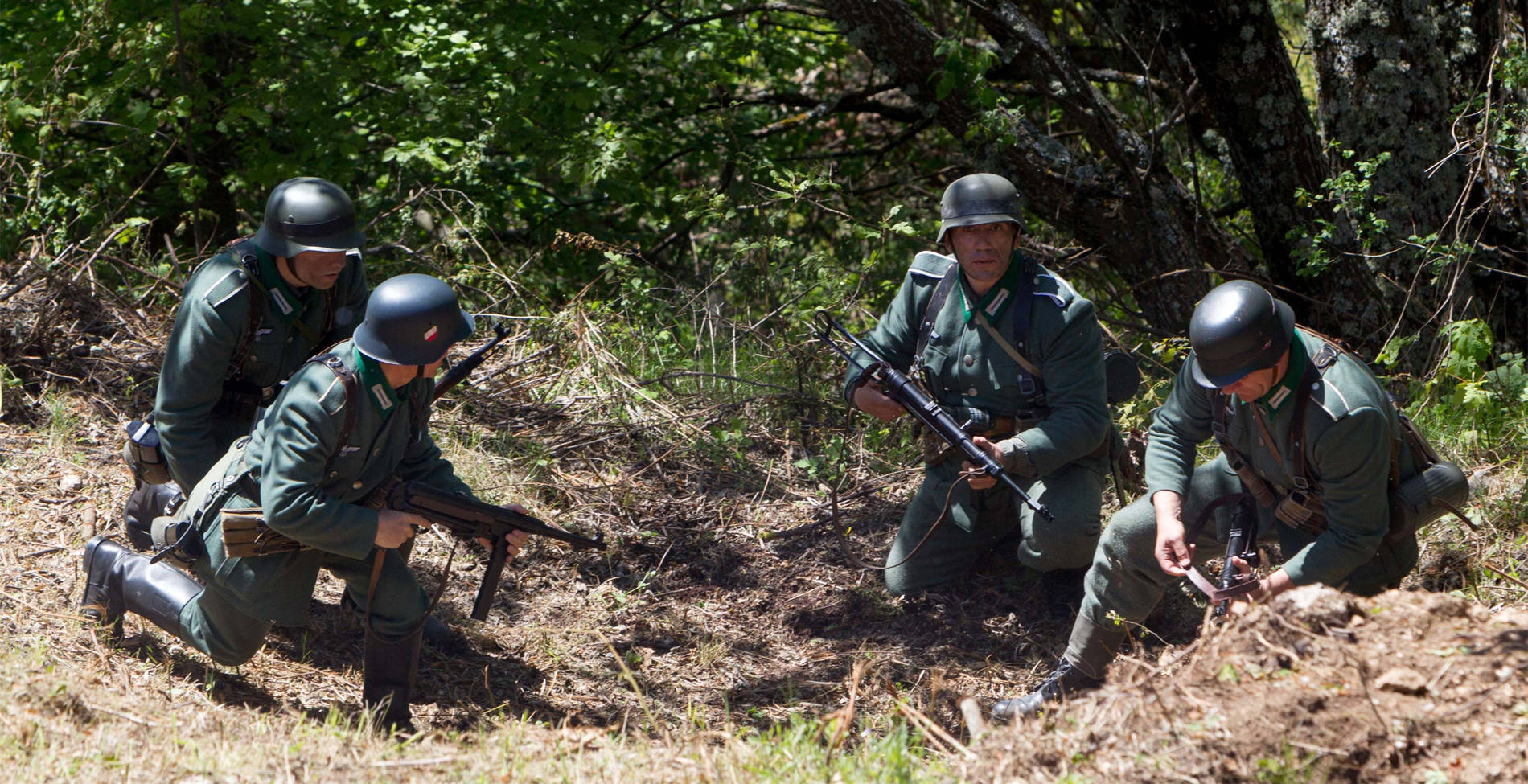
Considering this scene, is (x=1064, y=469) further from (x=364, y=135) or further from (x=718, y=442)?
(x=364, y=135)

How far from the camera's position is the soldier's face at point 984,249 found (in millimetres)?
4938

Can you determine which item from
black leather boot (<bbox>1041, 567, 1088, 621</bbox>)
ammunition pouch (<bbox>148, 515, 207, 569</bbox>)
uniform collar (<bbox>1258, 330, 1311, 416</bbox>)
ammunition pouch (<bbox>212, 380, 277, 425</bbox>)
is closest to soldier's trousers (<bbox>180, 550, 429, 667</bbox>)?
ammunition pouch (<bbox>148, 515, 207, 569</bbox>)

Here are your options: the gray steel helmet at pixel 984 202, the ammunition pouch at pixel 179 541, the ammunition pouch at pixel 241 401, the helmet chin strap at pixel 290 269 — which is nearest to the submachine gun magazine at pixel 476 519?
the ammunition pouch at pixel 179 541

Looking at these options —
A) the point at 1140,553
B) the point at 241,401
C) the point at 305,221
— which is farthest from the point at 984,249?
the point at 241,401

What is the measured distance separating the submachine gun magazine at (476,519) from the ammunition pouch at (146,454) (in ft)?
3.52

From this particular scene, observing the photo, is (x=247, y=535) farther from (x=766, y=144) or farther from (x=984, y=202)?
(x=766, y=144)

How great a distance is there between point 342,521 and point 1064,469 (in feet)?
9.48

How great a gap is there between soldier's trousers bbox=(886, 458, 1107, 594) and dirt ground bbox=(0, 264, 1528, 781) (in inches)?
6.5

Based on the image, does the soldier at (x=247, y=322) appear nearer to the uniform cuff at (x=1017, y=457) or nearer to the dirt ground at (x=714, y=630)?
the dirt ground at (x=714, y=630)

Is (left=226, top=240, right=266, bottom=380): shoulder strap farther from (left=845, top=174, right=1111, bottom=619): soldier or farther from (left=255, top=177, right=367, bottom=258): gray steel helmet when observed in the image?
(left=845, top=174, right=1111, bottom=619): soldier

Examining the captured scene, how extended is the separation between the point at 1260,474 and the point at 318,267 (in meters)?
3.54

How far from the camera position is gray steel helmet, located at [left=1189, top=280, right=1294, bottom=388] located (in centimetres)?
379

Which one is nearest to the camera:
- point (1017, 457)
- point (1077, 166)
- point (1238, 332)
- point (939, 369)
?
point (1238, 332)

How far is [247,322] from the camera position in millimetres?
4551
